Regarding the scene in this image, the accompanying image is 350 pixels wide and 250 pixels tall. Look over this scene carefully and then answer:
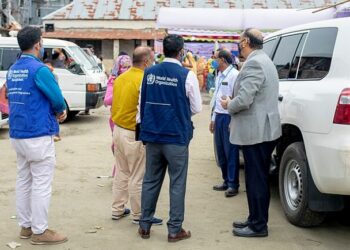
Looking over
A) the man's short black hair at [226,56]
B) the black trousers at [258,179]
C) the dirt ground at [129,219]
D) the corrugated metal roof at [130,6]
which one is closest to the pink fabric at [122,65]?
the man's short black hair at [226,56]

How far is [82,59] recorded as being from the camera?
12508 mm

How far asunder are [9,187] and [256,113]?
11.5 feet

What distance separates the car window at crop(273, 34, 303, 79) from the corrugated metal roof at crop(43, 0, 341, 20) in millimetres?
28079

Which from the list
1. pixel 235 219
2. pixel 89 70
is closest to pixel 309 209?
pixel 235 219

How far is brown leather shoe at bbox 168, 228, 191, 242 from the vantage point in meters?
4.47

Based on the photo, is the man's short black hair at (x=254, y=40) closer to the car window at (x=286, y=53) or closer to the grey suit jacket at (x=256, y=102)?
the grey suit jacket at (x=256, y=102)

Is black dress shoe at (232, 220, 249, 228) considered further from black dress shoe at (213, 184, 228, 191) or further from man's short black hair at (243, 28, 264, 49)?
man's short black hair at (243, 28, 264, 49)

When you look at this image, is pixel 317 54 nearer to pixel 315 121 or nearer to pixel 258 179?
pixel 315 121

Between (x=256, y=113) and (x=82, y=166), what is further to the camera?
(x=82, y=166)

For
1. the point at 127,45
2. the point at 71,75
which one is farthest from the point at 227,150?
the point at 127,45

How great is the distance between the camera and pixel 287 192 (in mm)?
4961

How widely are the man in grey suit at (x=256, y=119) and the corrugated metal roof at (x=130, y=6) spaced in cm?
2931

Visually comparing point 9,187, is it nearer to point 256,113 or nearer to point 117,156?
point 117,156

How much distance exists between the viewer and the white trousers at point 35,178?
4.18 metres
